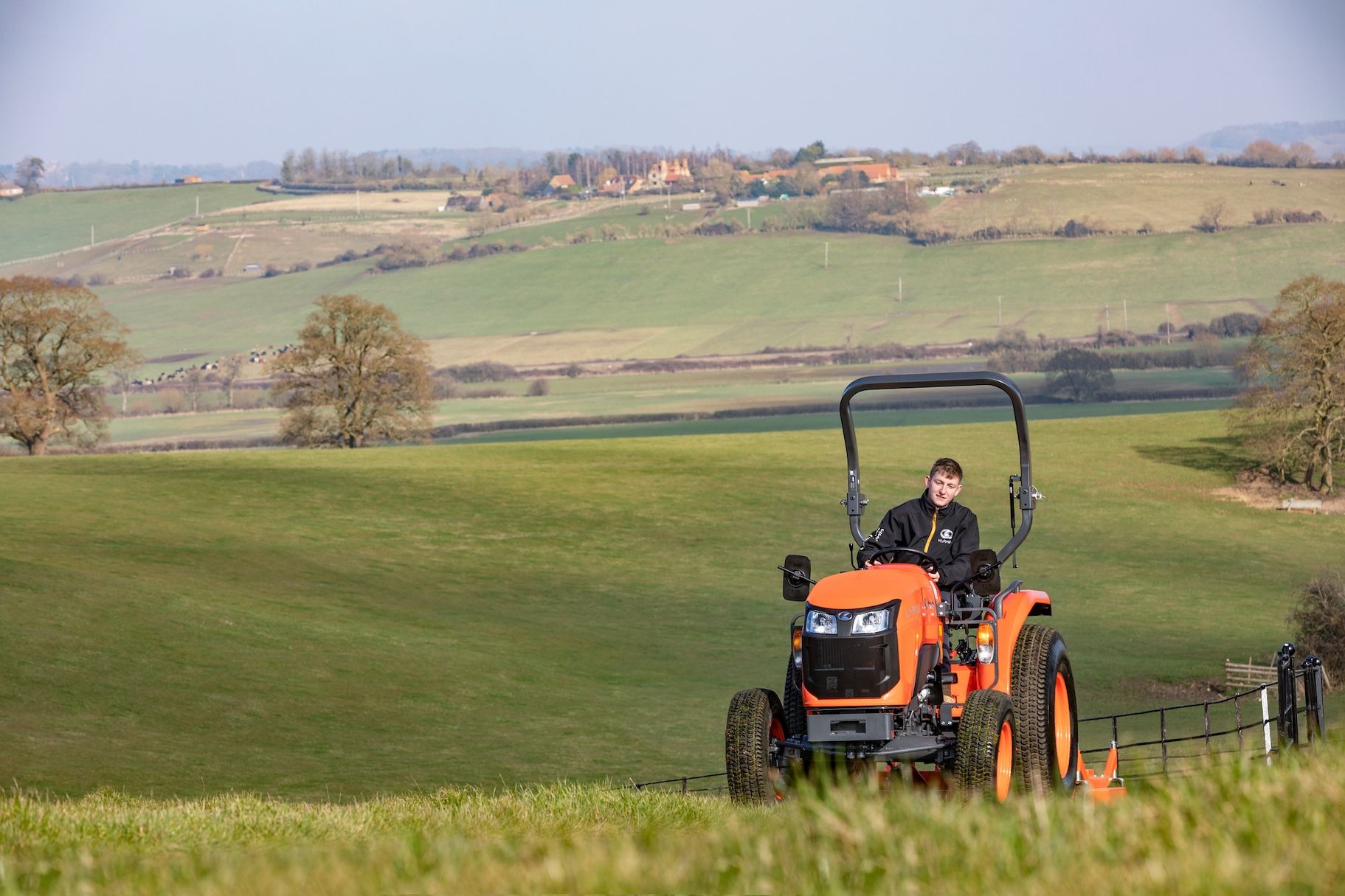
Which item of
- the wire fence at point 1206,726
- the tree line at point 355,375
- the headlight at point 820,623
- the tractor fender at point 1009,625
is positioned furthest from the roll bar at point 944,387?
the tree line at point 355,375

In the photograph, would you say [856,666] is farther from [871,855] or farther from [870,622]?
[871,855]

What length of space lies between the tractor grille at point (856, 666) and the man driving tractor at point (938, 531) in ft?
3.55

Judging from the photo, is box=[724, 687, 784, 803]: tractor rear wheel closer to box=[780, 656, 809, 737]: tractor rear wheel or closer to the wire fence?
box=[780, 656, 809, 737]: tractor rear wheel

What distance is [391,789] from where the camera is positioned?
75.5 ft

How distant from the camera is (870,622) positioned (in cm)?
850

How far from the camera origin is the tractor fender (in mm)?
9258

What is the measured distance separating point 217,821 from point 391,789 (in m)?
16.3

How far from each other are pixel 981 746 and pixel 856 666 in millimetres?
889

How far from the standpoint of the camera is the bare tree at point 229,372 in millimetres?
176125

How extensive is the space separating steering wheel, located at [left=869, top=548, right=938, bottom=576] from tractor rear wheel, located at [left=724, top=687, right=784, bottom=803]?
4.24 ft

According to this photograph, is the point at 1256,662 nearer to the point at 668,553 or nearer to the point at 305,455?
the point at 668,553

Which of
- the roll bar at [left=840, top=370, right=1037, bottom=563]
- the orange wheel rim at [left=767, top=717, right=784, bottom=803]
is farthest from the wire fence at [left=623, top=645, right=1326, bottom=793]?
the orange wheel rim at [left=767, top=717, right=784, bottom=803]

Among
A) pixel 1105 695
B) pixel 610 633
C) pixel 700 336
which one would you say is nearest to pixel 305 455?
pixel 610 633

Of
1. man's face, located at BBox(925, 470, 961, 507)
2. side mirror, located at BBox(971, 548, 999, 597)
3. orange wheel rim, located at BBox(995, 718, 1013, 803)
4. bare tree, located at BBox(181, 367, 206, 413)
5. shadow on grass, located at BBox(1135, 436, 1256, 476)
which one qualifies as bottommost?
bare tree, located at BBox(181, 367, 206, 413)
